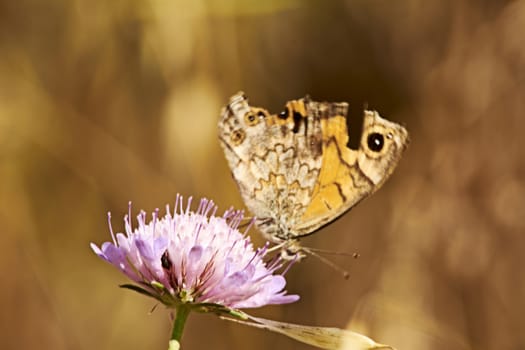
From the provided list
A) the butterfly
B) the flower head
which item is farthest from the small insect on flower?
the butterfly

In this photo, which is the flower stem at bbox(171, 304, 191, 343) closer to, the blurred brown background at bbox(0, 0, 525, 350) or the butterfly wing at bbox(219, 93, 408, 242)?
the butterfly wing at bbox(219, 93, 408, 242)

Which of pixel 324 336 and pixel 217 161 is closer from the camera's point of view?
pixel 324 336

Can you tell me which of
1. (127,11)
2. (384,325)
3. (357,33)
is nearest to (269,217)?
(384,325)

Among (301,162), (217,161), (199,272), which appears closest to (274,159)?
(301,162)

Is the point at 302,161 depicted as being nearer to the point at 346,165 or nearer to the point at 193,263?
the point at 346,165

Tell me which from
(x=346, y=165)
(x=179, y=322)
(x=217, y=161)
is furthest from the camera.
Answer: (x=217, y=161)
